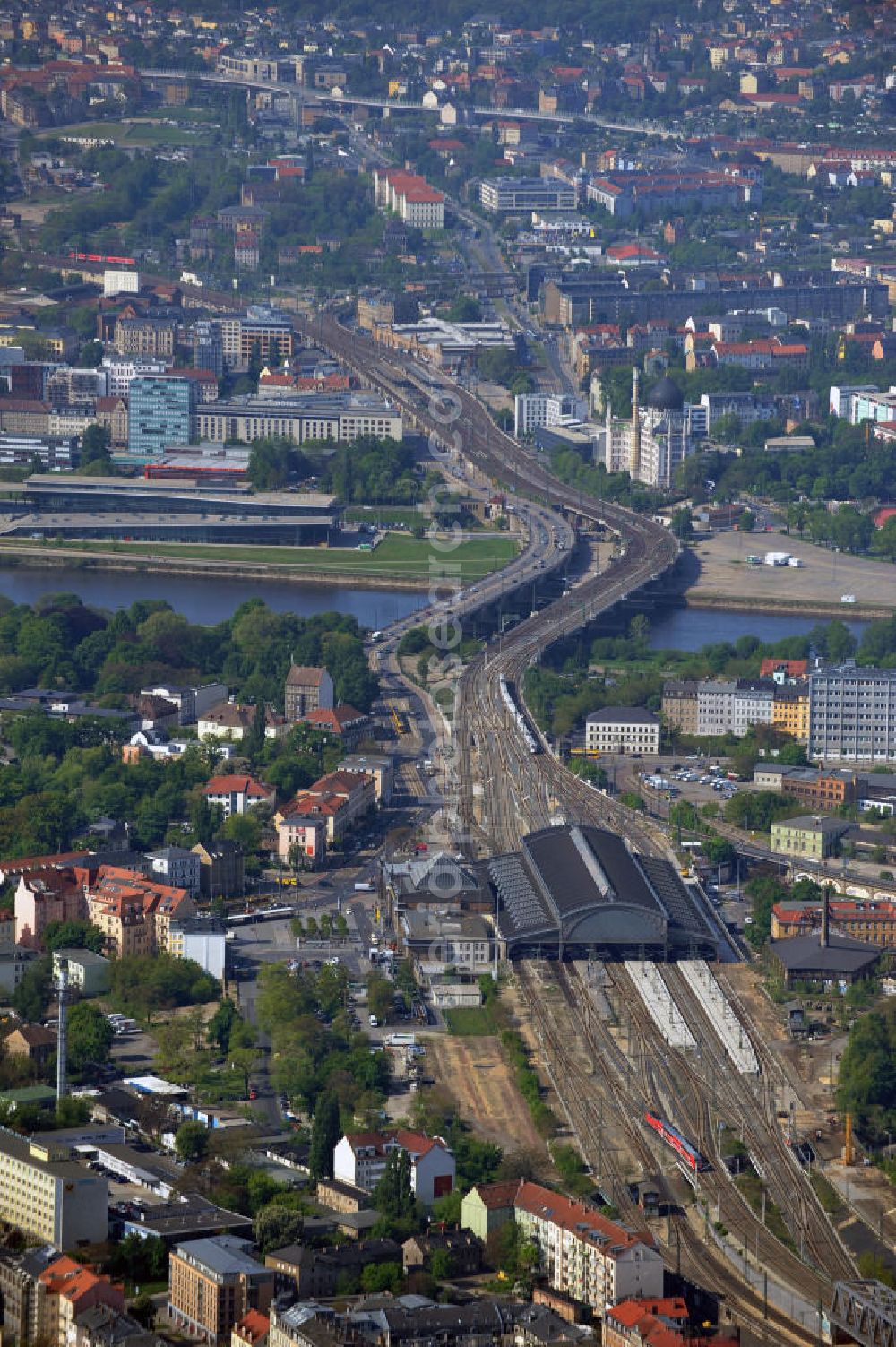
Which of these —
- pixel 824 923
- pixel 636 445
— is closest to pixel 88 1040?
pixel 824 923

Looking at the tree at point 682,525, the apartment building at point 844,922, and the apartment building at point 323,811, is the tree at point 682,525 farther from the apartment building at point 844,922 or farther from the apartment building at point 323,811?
the apartment building at point 844,922

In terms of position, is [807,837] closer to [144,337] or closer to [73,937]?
[73,937]

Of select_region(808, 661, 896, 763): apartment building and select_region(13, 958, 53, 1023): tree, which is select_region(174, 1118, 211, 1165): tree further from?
select_region(808, 661, 896, 763): apartment building

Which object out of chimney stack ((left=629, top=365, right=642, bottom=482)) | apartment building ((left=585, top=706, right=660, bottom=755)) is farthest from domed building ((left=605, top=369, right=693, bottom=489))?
apartment building ((left=585, top=706, right=660, bottom=755))

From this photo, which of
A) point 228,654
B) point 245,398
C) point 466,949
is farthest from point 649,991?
point 245,398

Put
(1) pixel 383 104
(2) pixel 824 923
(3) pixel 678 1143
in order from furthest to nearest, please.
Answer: (1) pixel 383 104, (2) pixel 824 923, (3) pixel 678 1143

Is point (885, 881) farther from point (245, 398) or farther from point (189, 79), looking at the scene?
point (189, 79)
